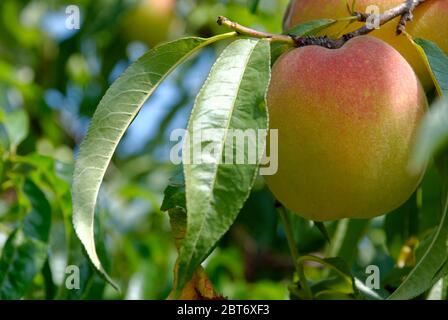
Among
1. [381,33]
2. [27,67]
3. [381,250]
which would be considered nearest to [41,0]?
[27,67]

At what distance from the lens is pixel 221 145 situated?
861 mm

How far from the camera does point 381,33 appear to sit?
1047 mm

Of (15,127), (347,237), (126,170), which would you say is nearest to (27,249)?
(15,127)

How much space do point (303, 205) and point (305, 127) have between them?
10cm

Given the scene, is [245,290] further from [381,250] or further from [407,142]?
[407,142]

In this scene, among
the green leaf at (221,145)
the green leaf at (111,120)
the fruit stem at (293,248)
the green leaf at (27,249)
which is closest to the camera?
the green leaf at (221,145)

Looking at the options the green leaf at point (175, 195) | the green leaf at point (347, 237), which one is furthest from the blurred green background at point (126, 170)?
the green leaf at point (175, 195)

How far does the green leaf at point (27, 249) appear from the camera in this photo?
1289mm

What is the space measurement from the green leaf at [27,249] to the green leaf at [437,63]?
2.13ft

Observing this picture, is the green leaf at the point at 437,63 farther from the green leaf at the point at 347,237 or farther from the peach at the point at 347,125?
the green leaf at the point at 347,237

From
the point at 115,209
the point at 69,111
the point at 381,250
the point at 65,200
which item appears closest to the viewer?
the point at 65,200

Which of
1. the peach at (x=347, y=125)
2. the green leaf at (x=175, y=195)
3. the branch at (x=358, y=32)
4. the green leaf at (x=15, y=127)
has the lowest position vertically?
the green leaf at (x=15, y=127)

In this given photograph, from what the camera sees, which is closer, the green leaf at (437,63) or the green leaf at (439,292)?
the green leaf at (437,63)

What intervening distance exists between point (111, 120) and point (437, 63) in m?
0.37
